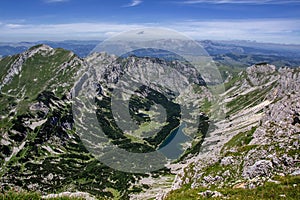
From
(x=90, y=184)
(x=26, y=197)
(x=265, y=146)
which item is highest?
(x=26, y=197)

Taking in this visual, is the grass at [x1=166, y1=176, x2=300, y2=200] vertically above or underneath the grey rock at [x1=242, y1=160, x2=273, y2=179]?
above

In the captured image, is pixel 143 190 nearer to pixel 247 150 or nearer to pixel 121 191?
pixel 121 191

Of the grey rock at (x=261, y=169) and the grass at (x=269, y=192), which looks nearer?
the grass at (x=269, y=192)

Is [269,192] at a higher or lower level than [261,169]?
higher

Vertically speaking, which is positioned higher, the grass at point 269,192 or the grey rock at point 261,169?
the grass at point 269,192

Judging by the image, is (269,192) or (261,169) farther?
(261,169)

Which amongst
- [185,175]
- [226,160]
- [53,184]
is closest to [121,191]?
[53,184]

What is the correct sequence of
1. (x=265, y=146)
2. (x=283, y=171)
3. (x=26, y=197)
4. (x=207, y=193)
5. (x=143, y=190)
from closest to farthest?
(x=26, y=197), (x=207, y=193), (x=283, y=171), (x=265, y=146), (x=143, y=190)

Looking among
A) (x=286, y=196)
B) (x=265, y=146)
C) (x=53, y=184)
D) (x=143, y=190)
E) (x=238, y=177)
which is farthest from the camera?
(x=53, y=184)

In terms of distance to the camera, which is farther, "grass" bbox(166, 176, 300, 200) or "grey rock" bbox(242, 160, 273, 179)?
"grey rock" bbox(242, 160, 273, 179)

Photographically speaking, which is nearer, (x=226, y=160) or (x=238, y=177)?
(x=238, y=177)

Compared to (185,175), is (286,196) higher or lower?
higher
